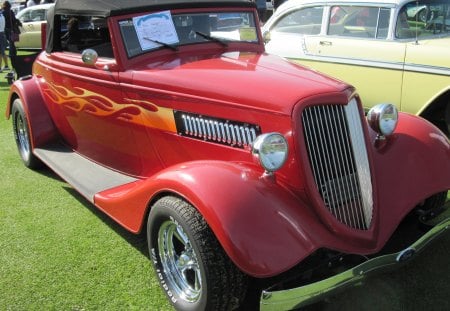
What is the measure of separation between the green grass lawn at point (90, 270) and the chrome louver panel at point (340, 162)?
1.81 feet

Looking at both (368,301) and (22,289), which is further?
(22,289)

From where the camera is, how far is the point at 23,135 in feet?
17.4

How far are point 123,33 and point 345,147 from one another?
73.7 inches

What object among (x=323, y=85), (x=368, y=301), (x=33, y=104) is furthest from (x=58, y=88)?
(x=368, y=301)

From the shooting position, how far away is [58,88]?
180 inches

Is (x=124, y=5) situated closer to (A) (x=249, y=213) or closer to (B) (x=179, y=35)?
(B) (x=179, y=35)

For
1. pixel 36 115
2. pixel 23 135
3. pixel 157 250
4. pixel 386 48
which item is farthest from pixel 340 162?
pixel 23 135

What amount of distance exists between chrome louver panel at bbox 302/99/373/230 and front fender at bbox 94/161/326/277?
0.22 m

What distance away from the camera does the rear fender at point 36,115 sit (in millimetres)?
4824

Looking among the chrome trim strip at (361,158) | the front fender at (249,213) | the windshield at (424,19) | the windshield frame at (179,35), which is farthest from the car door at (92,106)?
the windshield at (424,19)

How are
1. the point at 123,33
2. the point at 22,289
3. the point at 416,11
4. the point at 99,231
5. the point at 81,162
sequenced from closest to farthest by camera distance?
the point at 22,289 < the point at 123,33 < the point at 99,231 < the point at 81,162 < the point at 416,11

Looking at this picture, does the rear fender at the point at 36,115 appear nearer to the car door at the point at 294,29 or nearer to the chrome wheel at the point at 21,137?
the chrome wheel at the point at 21,137

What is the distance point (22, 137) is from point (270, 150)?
3731 mm

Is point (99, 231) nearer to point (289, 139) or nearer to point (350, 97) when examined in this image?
point (289, 139)
